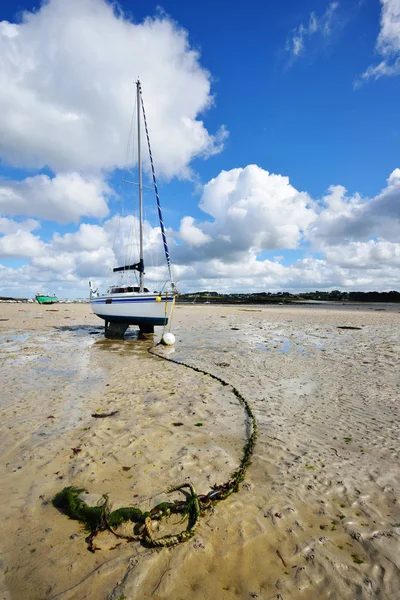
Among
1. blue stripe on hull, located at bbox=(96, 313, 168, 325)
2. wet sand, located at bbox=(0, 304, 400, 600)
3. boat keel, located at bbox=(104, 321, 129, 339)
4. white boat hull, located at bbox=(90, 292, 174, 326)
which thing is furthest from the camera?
boat keel, located at bbox=(104, 321, 129, 339)

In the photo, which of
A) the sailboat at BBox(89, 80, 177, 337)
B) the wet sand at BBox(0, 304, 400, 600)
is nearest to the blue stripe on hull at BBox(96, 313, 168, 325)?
the sailboat at BBox(89, 80, 177, 337)

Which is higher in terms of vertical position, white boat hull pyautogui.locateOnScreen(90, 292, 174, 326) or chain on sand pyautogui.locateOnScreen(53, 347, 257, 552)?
white boat hull pyautogui.locateOnScreen(90, 292, 174, 326)

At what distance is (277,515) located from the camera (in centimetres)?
397

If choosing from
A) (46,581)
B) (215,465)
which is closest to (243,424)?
(215,465)

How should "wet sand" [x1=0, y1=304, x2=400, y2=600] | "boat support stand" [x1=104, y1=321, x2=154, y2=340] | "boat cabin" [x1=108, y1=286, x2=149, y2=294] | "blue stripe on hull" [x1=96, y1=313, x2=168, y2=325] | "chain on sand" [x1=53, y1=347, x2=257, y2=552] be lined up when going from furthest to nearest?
1. "boat support stand" [x1=104, y1=321, x2=154, y2=340]
2. "boat cabin" [x1=108, y1=286, x2=149, y2=294]
3. "blue stripe on hull" [x1=96, y1=313, x2=168, y2=325]
4. "chain on sand" [x1=53, y1=347, x2=257, y2=552]
5. "wet sand" [x1=0, y1=304, x2=400, y2=600]

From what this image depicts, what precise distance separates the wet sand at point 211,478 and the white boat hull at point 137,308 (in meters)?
8.45

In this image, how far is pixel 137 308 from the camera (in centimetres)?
2023

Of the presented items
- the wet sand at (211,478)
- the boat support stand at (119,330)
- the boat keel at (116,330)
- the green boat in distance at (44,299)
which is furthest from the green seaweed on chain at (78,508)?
the green boat in distance at (44,299)

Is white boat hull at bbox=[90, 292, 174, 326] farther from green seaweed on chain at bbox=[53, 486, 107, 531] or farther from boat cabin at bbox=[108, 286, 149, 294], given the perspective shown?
green seaweed on chain at bbox=[53, 486, 107, 531]

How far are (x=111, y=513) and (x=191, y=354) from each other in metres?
11.2

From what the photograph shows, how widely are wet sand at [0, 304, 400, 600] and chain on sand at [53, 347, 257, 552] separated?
0.10 meters

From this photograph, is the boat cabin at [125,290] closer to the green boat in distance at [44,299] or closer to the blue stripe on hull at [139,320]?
the blue stripe on hull at [139,320]

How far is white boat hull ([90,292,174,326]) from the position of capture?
1927 cm

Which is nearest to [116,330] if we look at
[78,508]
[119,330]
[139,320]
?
[119,330]
